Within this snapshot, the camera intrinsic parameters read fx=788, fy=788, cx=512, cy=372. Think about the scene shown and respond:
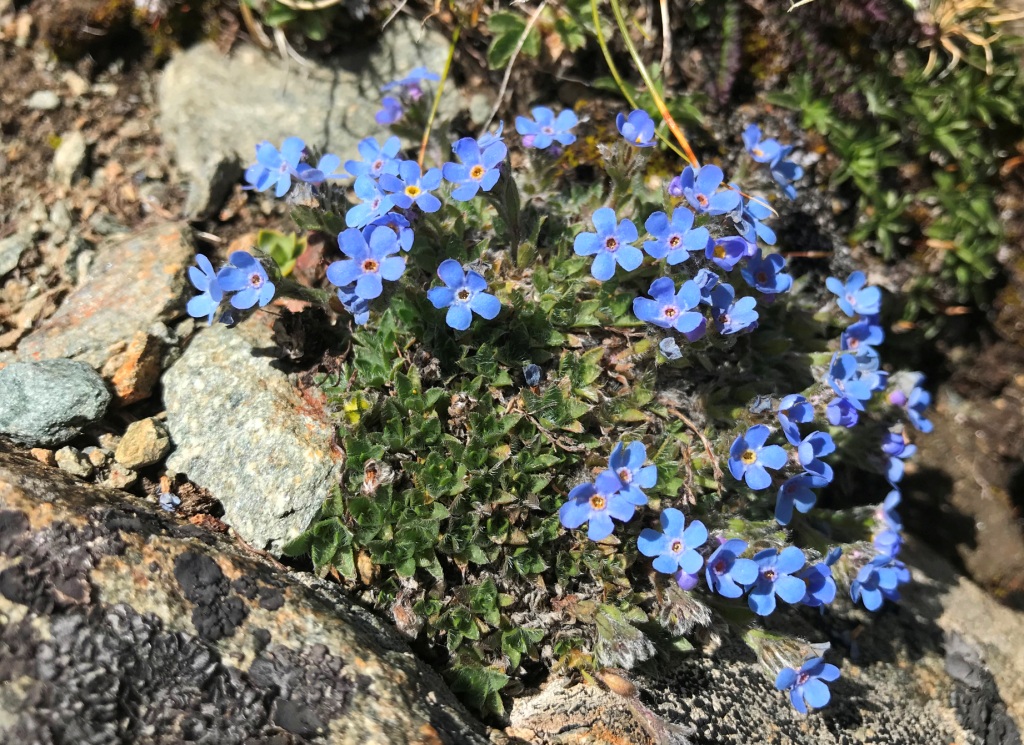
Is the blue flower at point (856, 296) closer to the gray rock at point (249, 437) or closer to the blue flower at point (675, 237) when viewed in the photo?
the blue flower at point (675, 237)

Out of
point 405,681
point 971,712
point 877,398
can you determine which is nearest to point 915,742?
point 971,712

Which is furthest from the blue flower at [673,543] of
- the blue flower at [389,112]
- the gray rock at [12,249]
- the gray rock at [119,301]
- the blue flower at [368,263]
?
the gray rock at [12,249]

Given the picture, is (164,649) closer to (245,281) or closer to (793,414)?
(245,281)

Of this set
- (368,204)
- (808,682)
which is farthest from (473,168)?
(808,682)

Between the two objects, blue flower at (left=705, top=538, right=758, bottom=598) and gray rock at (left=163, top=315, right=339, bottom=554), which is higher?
gray rock at (left=163, top=315, right=339, bottom=554)

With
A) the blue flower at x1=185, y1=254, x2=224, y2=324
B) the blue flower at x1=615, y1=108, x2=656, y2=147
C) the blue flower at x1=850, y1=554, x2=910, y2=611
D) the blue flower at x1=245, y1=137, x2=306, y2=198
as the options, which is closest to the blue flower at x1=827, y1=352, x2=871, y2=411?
the blue flower at x1=850, y1=554, x2=910, y2=611

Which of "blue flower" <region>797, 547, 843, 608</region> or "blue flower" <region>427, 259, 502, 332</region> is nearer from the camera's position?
"blue flower" <region>427, 259, 502, 332</region>

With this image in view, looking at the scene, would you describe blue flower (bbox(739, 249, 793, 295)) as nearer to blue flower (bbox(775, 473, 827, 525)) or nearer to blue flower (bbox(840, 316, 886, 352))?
blue flower (bbox(840, 316, 886, 352))
